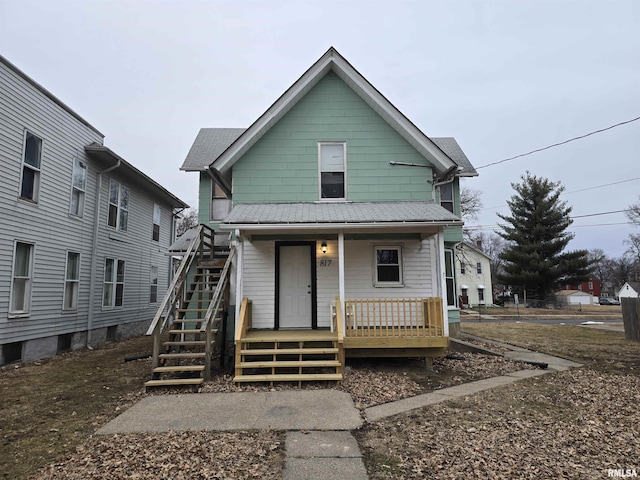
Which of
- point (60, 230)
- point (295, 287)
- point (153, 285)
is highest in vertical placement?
point (60, 230)

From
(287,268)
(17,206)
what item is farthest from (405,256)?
(17,206)

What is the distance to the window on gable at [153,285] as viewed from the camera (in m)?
16.9

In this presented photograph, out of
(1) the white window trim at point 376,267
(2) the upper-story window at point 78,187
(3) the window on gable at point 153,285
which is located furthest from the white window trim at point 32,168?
(1) the white window trim at point 376,267

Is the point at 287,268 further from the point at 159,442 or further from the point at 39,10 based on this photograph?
the point at 39,10

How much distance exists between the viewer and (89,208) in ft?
39.6

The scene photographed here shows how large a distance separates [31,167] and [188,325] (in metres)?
6.13

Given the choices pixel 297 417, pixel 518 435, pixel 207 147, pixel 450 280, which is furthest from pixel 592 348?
pixel 207 147

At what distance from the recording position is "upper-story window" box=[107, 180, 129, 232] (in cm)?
1331

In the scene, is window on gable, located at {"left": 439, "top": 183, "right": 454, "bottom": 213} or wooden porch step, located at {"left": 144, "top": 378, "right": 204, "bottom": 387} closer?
wooden porch step, located at {"left": 144, "top": 378, "right": 204, "bottom": 387}

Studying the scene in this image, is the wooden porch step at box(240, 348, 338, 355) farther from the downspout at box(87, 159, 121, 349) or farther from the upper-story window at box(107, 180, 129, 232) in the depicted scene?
the upper-story window at box(107, 180, 129, 232)

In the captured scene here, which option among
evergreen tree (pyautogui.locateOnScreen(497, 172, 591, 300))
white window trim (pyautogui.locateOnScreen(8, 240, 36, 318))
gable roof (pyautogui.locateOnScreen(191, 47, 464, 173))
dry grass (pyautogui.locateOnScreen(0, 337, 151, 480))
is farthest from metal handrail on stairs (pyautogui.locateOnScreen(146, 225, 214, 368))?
evergreen tree (pyautogui.locateOnScreen(497, 172, 591, 300))

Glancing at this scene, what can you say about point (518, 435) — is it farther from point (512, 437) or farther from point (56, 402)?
point (56, 402)

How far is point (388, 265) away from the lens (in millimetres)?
8930

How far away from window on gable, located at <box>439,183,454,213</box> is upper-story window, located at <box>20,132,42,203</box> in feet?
41.7
